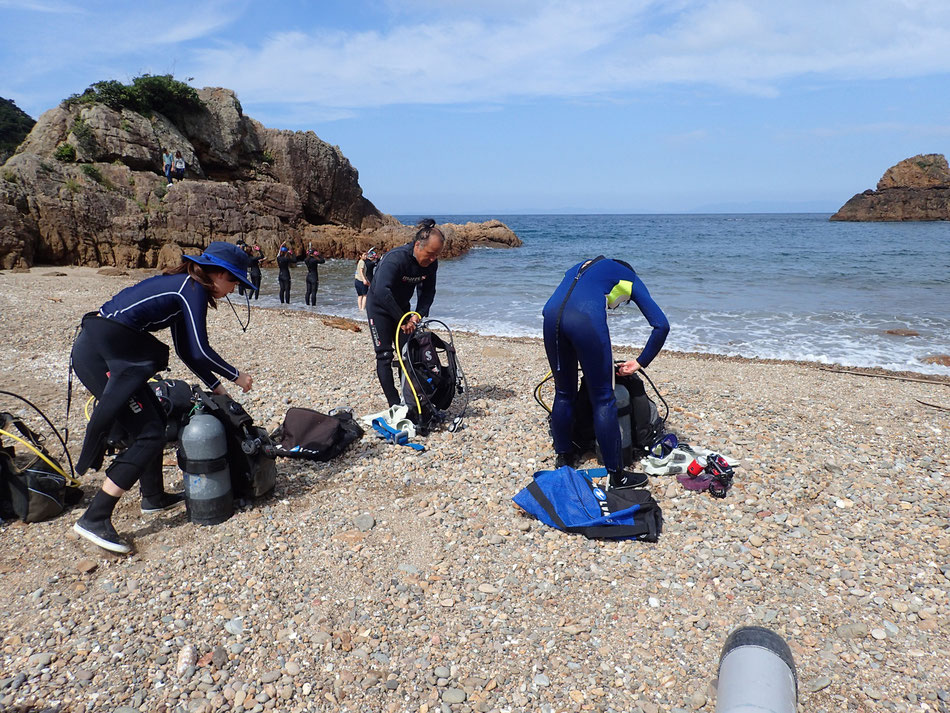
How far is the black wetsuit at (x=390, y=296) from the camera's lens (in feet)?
18.4

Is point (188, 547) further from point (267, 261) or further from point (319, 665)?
point (267, 261)

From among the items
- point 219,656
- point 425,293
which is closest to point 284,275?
point 425,293

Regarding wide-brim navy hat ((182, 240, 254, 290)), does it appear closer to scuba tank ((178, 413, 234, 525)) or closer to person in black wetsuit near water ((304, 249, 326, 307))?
scuba tank ((178, 413, 234, 525))

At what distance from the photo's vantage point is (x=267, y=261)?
88.4 ft

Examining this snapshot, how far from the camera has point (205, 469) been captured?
399cm

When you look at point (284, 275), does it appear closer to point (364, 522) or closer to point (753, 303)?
point (753, 303)

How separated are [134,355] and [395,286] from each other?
243cm

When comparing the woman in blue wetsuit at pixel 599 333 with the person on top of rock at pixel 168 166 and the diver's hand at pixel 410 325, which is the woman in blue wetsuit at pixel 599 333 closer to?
the diver's hand at pixel 410 325

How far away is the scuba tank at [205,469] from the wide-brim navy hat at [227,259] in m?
0.97

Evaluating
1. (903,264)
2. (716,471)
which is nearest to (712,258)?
(903,264)

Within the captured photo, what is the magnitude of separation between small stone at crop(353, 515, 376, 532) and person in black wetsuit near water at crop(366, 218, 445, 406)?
1.74 meters

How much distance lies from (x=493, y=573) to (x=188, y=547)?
1939mm

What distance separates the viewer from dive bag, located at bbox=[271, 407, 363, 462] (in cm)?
515

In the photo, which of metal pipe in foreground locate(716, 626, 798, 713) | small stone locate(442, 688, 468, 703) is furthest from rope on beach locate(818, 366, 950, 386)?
small stone locate(442, 688, 468, 703)
